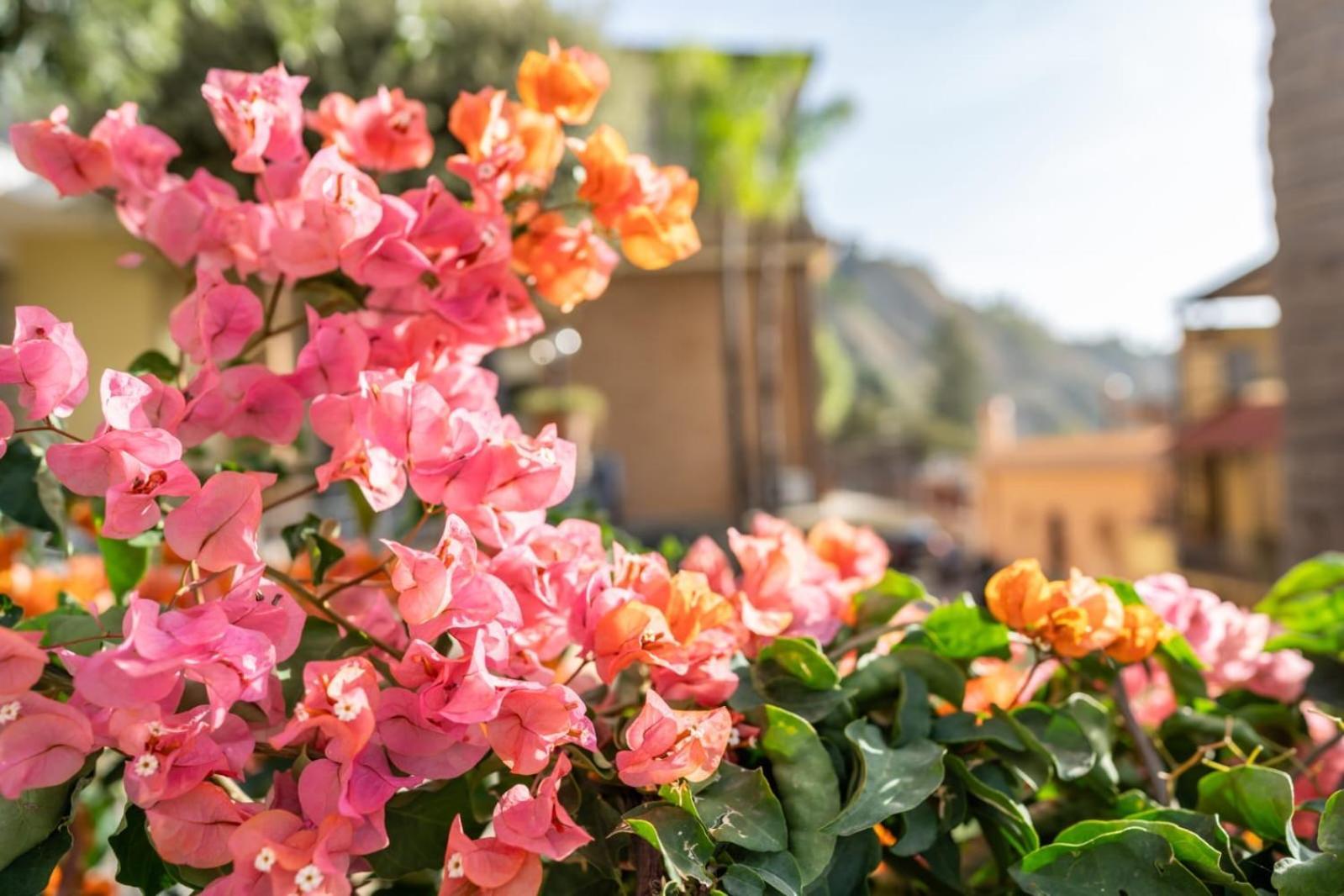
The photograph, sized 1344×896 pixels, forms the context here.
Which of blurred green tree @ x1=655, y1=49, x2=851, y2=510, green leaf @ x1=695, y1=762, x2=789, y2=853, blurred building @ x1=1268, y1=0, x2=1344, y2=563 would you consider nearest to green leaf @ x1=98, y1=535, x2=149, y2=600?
green leaf @ x1=695, y1=762, x2=789, y2=853

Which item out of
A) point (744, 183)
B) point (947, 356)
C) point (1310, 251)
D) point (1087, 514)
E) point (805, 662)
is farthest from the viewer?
point (947, 356)

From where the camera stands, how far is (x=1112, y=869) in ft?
1.20

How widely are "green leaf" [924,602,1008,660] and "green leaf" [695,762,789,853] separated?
0.43 feet

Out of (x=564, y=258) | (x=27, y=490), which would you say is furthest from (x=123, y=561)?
(x=564, y=258)

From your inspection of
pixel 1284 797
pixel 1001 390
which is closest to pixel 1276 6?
pixel 1284 797

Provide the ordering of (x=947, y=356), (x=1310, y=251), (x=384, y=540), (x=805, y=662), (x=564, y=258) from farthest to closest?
(x=947, y=356)
(x=1310, y=251)
(x=564, y=258)
(x=805, y=662)
(x=384, y=540)

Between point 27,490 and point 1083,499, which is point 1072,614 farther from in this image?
point 1083,499

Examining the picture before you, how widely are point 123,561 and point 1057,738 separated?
0.45 metres

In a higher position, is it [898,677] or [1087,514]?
[898,677]

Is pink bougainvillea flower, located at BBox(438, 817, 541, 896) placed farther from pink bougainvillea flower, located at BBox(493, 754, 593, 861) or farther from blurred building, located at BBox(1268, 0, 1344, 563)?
blurred building, located at BBox(1268, 0, 1344, 563)

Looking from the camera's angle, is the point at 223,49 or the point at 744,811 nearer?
the point at 744,811

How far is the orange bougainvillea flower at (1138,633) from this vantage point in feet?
1.45

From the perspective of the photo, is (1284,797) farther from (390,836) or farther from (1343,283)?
(1343,283)

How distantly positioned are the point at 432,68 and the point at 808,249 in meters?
5.64
